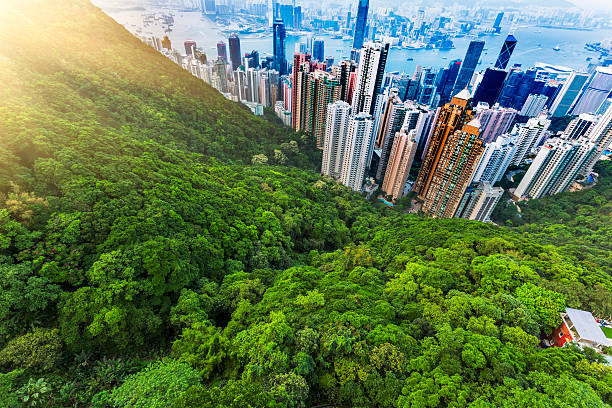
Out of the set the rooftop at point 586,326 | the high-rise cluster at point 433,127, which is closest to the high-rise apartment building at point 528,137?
the high-rise cluster at point 433,127

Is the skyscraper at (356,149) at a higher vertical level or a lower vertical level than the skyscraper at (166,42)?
lower

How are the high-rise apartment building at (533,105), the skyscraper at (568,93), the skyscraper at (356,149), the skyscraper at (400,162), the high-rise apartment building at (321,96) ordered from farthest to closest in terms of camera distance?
1. the skyscraper at (568,93)
2. the high-rise apartment building at (533,105)
3. the high-rise apartment building at (321,96)
4. the skyscraper at (400,162)
5. the skyscraper at (356,149)

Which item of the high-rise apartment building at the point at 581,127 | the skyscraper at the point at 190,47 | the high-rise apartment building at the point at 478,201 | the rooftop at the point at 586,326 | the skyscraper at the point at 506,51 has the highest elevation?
the skyscraper at the point at 506,51

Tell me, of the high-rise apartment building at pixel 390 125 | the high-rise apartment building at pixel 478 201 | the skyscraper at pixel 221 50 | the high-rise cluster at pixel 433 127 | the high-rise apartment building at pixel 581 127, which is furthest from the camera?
the skyscraper at pixel 221 50

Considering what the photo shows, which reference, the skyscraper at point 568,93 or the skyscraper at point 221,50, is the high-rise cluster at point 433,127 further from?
the skyscraper at point 221,50

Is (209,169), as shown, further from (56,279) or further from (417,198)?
(417,198)

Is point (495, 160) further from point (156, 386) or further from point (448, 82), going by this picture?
point (448, 82)

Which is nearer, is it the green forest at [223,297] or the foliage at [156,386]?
the foliage at [156,386]

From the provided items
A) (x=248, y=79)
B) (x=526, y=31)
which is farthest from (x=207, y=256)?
(x=526, y=31)
